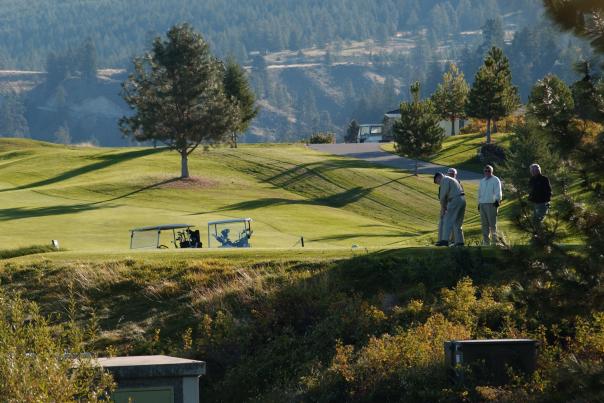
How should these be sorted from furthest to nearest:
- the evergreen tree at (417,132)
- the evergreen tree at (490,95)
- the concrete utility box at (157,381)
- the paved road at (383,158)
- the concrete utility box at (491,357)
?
the evergreen tree at (490,95)
the paved road at (383,158)
the evergreen tree at (417,132)
the concrete utility box at (491,357)
the concrete utility box at (157,381)

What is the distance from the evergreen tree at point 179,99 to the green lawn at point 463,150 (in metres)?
21.4

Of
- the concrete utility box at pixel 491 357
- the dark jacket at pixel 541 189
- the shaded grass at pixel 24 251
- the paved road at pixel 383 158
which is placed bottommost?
the paved road at pixel 383 158

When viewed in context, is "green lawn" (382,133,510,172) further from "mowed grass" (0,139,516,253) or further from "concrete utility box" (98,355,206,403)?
"concrete utility box" (98,355,206,403)

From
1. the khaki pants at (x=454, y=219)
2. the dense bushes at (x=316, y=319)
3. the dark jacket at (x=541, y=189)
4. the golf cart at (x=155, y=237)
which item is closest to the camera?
the dense bushes at (x=316, y=319)

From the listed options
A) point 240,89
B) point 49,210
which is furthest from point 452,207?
point 240,89

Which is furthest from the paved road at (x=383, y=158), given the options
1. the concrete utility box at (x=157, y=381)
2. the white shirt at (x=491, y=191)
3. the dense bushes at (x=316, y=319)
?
the concrete utility box at (x=157, y=381)

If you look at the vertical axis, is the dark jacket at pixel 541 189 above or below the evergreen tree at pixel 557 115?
below

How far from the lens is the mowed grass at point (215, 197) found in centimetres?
4531

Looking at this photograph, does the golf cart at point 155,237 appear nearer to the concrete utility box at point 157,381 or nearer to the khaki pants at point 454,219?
the khaki pants at point 454,219

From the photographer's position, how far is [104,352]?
20.4m

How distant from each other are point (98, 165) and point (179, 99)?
11.2m

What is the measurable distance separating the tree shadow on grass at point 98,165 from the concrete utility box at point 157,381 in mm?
51606

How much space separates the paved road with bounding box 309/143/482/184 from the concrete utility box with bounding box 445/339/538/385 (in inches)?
2308

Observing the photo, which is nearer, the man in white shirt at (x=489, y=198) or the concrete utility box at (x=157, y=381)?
→ the concrete utility box at (x=157, y=381)
